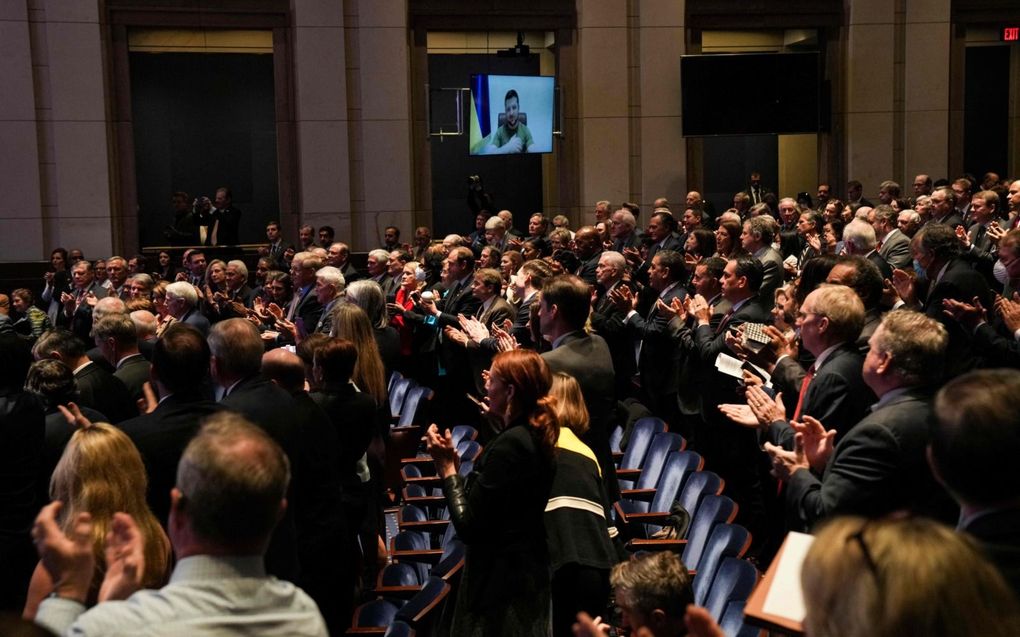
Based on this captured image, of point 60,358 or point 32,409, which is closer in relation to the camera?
point 32,409

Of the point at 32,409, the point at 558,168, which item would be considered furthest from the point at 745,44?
the point at 32,409

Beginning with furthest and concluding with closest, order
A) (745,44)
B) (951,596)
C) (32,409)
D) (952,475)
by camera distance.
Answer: (745,44), (32,409), (952,475), (951,596)

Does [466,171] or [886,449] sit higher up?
[466,171]

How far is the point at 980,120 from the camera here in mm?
20203

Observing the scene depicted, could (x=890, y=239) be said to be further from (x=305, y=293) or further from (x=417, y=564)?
(x=417, y=564)

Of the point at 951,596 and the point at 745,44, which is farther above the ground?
the point at 745,44

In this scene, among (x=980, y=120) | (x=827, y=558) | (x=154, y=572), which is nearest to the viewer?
(x=827, y=558)

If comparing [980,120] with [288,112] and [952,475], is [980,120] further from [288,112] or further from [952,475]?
[952,475]

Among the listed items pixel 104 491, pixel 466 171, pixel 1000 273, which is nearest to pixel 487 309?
pixel 1000 273

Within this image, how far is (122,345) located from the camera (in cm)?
580

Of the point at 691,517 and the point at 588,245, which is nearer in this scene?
the point at 691,517

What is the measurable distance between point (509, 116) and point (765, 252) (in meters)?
8.15

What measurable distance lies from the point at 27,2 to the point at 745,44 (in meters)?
10.8

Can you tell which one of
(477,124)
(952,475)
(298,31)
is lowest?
(952,475)
